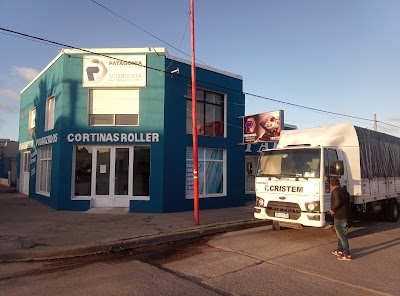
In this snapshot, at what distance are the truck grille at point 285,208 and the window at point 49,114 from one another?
38.3ft

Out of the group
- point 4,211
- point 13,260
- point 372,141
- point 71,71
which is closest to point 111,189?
point 4,211

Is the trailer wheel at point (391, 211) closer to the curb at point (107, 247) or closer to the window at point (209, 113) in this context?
the curb at point (107, 247)

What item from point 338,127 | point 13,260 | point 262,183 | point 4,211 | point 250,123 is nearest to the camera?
point 13,260

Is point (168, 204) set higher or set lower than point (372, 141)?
lower

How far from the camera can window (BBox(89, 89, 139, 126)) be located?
44.2 feet

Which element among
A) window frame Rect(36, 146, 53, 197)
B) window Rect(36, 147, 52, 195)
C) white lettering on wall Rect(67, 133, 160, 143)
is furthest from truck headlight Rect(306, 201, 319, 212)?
window Rect(36, 147, 52, 195)

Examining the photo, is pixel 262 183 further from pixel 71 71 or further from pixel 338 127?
pixel 71 71

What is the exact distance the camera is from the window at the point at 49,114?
15668mm

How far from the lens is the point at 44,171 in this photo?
16312 mm

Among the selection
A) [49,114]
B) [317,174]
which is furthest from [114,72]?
[317,174]

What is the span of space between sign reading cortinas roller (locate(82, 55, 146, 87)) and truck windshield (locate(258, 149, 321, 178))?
6428 millimetres

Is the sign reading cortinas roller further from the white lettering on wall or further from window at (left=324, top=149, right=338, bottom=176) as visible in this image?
window at (left=324, top=149, right=338, bottom=176)

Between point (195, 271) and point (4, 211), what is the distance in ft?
34.1

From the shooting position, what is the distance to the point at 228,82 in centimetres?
1568
